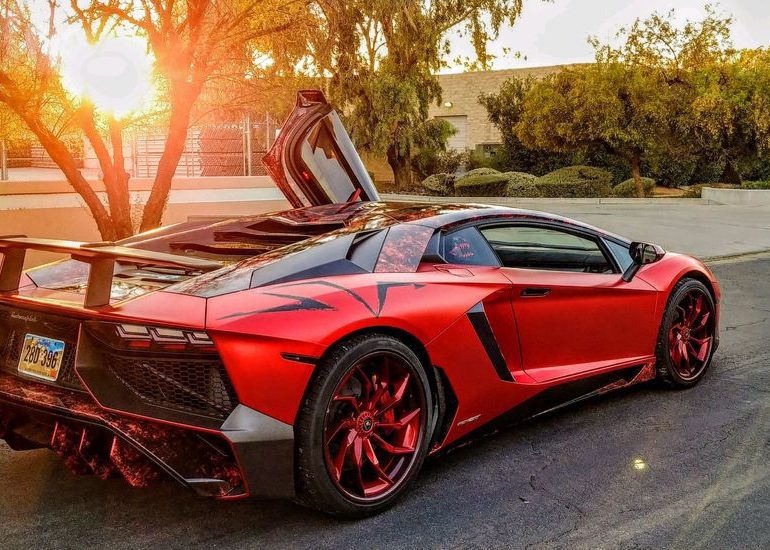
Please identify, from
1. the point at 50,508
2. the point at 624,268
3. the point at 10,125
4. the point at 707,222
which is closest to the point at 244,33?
the point at 10,125

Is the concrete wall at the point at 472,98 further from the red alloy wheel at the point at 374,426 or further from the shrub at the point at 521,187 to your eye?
the red alloy wheel at the point at 374,426

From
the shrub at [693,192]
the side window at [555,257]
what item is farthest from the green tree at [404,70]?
Result: the side window at [555,257]

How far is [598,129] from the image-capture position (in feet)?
93.6

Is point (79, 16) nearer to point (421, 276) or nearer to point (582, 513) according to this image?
point (421, 276)

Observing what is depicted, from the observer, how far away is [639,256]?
5059 mm

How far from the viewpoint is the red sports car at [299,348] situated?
123 inches

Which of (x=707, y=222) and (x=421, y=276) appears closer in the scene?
(x=421, y=276)

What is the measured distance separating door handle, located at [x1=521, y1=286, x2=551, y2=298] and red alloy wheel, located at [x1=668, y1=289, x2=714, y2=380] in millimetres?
1363

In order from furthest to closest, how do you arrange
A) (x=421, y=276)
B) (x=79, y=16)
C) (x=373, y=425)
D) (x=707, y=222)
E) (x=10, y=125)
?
(x=707, y=222), (x=10, y=125), (x=79, y=16), (x=421, y=276), (x=373, y=425)

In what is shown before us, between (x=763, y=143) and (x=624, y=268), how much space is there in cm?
2715

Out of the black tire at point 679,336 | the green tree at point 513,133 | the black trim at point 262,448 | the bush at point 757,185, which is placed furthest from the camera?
the green tree at point 513,133

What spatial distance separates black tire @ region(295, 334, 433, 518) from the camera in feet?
10.6

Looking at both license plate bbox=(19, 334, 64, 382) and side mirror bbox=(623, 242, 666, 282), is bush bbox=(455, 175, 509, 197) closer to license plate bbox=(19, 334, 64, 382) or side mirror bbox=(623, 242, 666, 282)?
side mirror bbox=(623, 242, 666, 282)

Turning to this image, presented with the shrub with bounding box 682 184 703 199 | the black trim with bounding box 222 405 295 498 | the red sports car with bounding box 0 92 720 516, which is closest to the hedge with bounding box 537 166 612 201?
the shrub with bounding box 682 184 703 199
